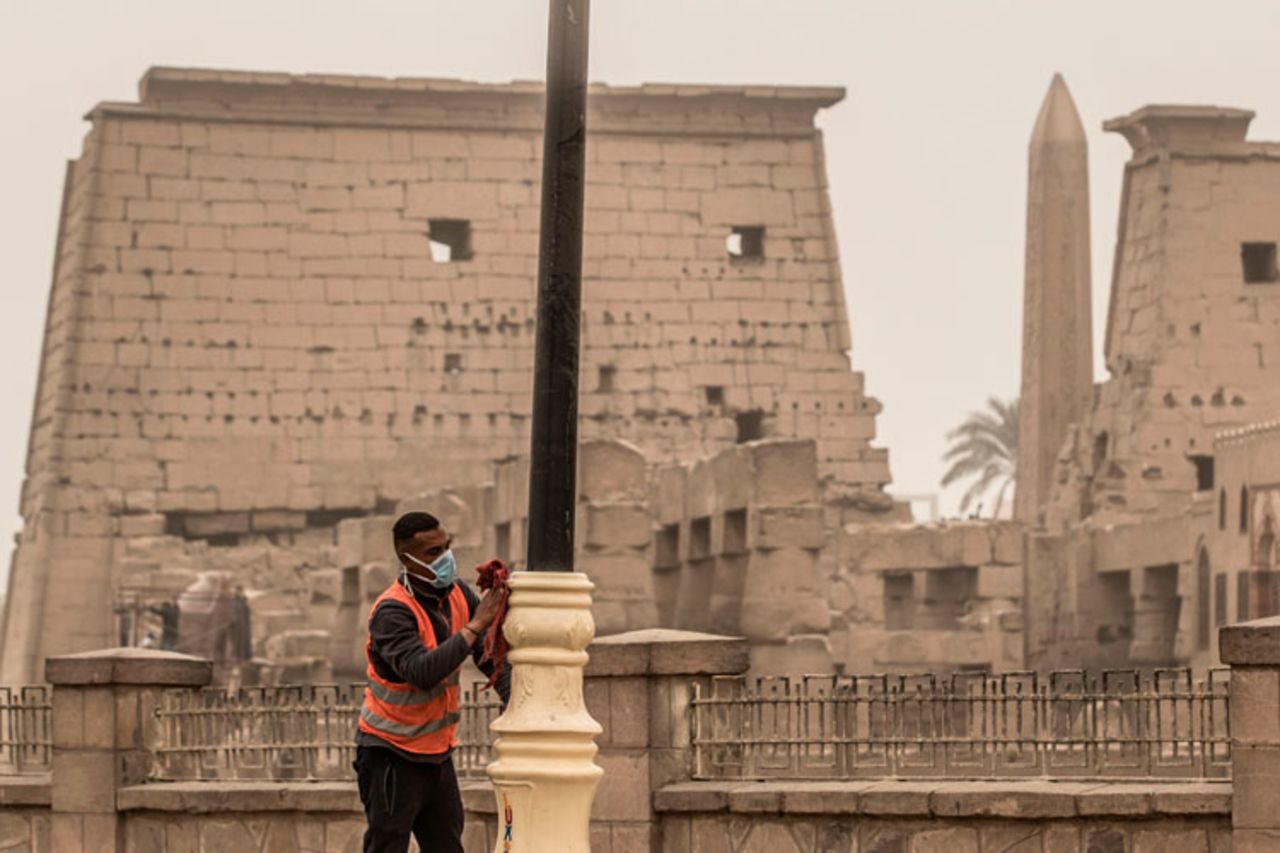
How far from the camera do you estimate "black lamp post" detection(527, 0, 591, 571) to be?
11.1 meters

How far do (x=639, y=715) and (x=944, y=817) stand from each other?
1478 millimetres

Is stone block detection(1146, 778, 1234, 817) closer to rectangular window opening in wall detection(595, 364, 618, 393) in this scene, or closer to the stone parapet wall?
the stone parapet wall

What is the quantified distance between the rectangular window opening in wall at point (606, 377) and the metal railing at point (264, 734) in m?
28.4

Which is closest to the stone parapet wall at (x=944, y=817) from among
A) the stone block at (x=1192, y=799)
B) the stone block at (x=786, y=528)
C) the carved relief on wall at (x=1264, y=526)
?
the stone block at (x=1192, y=799)

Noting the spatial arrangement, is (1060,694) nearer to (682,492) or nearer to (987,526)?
(682,492)

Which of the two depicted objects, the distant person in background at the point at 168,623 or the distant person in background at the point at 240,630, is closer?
the distant person in background at the point at 240,630

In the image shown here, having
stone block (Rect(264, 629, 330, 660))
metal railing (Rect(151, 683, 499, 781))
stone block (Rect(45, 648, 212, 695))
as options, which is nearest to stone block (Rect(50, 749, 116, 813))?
metal railing (Rect(151, 683, 499, 781))

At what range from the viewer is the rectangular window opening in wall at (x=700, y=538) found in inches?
1259

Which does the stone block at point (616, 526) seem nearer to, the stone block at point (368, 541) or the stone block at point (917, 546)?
the stone block at point (368, 541)

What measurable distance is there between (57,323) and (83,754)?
2932 centimetres

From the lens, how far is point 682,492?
33125 mm

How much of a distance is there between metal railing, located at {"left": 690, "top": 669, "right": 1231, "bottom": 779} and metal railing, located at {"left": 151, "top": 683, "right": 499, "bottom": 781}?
1257 millimetres

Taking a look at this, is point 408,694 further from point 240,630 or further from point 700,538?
point 240,630

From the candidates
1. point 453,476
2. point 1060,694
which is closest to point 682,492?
point 453,476
